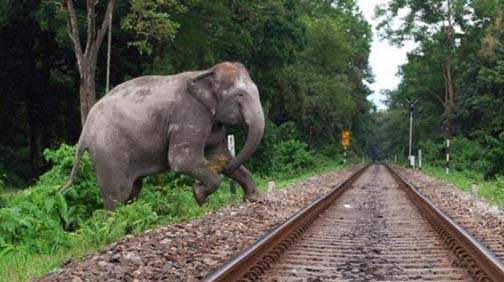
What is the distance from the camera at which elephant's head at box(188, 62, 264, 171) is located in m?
11.2

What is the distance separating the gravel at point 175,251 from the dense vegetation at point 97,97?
1.44ft

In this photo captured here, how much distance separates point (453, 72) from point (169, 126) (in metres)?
52.5

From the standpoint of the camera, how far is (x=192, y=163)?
11.0 meters

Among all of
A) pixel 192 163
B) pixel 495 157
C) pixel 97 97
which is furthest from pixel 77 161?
pixel 495 157

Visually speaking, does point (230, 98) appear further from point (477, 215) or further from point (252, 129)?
point (477, 215)

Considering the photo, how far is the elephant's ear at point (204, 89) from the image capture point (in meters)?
11.2

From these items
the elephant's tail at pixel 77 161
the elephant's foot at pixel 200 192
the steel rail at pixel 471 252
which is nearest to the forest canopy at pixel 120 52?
the elephant's tail at pixel 77 161

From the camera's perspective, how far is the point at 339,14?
232 feet

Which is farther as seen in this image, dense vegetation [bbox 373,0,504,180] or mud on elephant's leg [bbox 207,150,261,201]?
dense vegetation [bbox 373,0,504,180]

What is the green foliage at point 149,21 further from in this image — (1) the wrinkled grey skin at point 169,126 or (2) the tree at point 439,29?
(2) the tree at point 439,29

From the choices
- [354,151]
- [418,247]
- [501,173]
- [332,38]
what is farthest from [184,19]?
[354,151]

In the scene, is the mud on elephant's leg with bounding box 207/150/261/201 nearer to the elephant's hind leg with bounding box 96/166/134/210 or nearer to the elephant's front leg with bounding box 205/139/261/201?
the elephant's front leg with bounding box 205/139/261/201

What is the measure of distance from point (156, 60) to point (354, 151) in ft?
195

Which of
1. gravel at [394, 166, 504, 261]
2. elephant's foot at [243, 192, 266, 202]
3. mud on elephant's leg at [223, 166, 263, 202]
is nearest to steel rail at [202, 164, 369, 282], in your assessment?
mud on elephant's leg at [223, 166, 263, 202]
